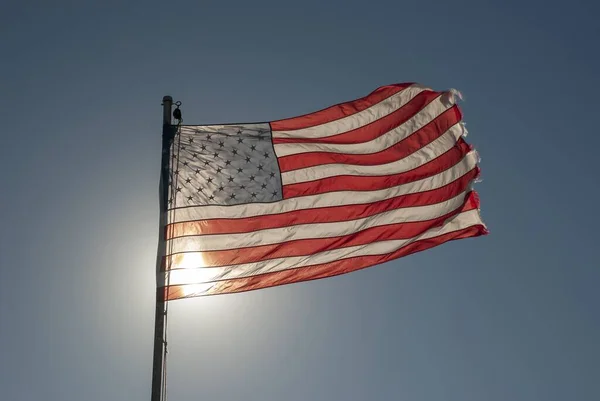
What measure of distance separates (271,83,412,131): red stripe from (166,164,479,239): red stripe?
1465 millimetres

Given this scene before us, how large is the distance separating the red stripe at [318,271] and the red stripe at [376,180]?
105 centimetres

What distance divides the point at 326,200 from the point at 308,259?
103 cm

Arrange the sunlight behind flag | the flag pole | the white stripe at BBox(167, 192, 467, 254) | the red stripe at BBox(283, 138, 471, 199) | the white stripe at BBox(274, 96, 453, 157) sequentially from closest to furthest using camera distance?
the flag pole
the sunlight behind flag
the white stripe at BBox(167, 192, 467, 254)
the red stripe at BBox(283, 138, 471, 199)
the white stripe at BBox(274, 96, 453, 157)

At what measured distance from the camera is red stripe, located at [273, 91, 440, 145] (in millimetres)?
13477

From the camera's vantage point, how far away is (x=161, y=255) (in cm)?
1062

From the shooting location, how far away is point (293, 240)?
1242 centimetres

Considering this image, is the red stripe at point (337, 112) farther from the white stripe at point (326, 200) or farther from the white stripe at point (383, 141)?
the white stripe at point (326, 200)

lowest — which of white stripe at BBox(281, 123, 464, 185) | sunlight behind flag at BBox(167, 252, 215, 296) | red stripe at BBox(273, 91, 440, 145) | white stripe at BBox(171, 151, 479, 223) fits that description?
sunlight behind flag at BBox(167, 252, 215, 296)

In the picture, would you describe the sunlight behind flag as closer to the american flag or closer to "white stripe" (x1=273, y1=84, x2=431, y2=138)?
the american flag

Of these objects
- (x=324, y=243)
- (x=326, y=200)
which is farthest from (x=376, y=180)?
(x=324, y=243)

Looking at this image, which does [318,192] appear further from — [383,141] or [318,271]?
[383,141]

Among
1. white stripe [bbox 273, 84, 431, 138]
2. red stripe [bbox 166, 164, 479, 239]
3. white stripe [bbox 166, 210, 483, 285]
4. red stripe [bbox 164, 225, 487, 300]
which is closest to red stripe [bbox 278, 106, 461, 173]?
white stripe [bbox 273, 84, 431, 138]

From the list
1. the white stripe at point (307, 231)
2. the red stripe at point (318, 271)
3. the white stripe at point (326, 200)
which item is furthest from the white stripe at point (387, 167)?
the red stripe at point (318, 271)

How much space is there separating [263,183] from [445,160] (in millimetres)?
3243
